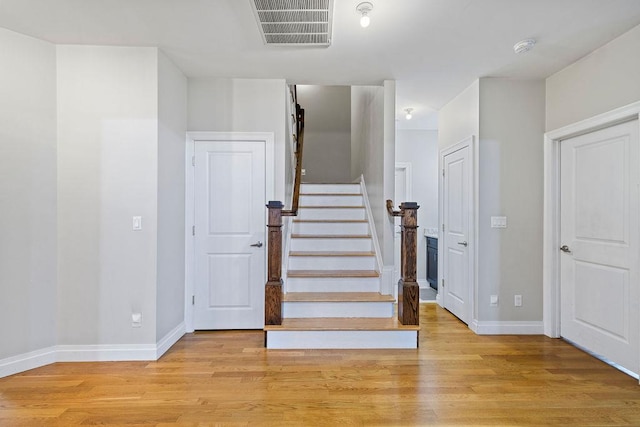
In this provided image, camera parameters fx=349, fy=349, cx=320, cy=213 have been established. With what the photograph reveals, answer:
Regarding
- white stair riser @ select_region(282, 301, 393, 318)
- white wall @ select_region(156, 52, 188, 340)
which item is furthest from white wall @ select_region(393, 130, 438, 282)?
white wall @ select_region(156, 52, 188, 340)

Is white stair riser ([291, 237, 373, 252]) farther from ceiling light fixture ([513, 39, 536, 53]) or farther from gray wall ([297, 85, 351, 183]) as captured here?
gray wall ([297, 85, 351, 183])

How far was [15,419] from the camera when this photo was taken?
6.73 ft

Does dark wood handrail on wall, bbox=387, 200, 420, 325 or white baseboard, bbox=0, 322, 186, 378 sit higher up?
dark wood handrail on wall, bbox=387, 200, 420, 325

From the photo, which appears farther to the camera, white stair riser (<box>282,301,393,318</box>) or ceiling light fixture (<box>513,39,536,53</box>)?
white stair riser (<box>282,301,393,318</box>)

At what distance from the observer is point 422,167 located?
5723 millimetres

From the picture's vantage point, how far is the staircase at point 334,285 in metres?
3.06

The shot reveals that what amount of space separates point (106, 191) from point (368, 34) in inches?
95.2

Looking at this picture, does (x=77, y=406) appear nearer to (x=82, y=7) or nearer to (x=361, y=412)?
(x=361, y=412)

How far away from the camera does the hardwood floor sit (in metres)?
2.07

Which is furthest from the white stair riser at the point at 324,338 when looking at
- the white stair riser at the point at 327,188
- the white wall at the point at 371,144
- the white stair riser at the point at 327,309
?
the white stair riser at the point at 327,188

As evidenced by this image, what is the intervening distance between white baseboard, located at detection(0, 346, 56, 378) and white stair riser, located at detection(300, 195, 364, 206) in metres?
3.07

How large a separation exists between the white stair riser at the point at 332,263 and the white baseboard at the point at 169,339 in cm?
124

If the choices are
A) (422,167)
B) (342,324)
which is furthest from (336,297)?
(422,167)

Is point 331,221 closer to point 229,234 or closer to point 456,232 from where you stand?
point 229,234
